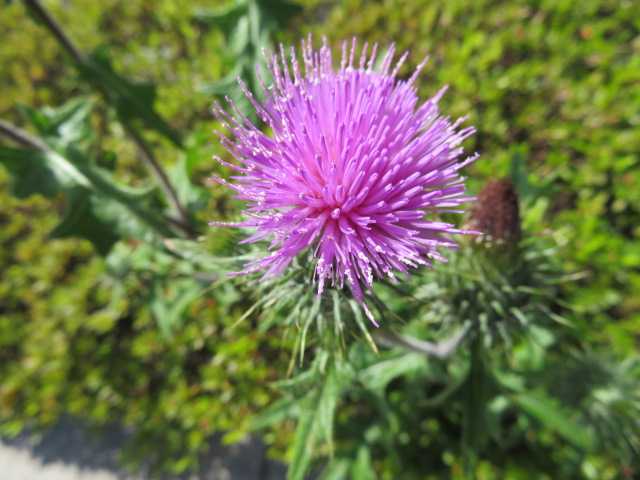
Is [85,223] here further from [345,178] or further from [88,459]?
[88,459]

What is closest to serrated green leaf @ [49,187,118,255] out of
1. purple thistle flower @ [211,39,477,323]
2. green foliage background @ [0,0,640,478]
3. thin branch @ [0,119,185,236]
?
thin branch @ [0,119,185,236]

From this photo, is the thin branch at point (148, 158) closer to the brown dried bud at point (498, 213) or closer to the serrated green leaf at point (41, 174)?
the serrated green leaf at point (41, 174)

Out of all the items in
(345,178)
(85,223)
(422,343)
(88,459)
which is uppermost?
(85,223)

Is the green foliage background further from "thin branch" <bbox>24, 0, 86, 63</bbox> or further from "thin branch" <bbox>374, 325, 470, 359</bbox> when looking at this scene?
"thin branch" <bbox>374, 325, 470, 359</bbox>

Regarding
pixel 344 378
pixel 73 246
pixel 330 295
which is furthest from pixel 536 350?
pixel 73 246

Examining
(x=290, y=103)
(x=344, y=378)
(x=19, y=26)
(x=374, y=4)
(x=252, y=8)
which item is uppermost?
(x=19, y=26)

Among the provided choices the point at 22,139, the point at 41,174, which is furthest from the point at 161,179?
the point at 22,139

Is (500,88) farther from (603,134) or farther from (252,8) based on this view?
(252,8)
